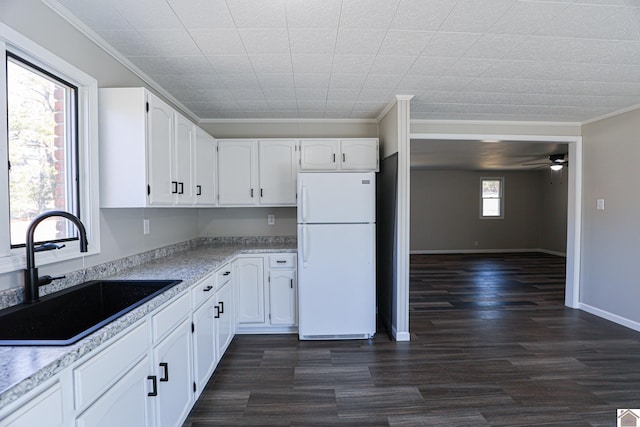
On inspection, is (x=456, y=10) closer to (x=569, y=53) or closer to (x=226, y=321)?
(x=569, y=53)

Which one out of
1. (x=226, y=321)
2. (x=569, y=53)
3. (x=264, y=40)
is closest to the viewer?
(x=264, y=40)

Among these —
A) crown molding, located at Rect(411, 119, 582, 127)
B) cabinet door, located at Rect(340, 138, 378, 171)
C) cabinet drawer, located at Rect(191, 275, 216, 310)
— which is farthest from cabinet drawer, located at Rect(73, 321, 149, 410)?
crown molding, located at Rect(411, 119, 582, 127)

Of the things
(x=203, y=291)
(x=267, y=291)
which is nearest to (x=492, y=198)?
(x=267, y=291)

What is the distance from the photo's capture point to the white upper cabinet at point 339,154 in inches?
143

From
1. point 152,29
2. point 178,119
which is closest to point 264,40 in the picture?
point 152,29

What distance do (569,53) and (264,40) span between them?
6.87 ft

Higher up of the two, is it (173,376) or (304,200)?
(304,200)

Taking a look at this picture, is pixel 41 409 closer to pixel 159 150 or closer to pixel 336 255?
pixel 159 150

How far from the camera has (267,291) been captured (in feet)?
10.9

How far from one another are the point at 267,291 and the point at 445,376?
1.79 m

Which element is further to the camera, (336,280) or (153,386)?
(336,280)

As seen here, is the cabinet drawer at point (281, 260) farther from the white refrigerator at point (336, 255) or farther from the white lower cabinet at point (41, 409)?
the white lower cabinet at point (41, 409)

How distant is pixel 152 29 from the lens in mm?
1946

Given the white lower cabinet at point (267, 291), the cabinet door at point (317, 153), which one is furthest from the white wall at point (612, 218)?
the white lower cabinet at point (267, 291)
